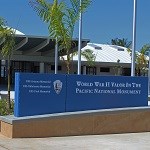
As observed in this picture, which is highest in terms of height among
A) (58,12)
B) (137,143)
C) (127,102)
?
(58,12)

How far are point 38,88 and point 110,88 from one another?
253cm

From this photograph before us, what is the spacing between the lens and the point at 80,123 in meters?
12.7

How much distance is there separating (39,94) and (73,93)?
45.6 inches

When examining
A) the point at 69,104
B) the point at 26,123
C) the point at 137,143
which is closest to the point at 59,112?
the point at 69,104

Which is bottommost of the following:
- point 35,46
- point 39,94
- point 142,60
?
point 39,94

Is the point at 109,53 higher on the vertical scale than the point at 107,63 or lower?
higher

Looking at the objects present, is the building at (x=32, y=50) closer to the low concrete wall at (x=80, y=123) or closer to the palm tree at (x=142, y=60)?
the palm tree at (x=142, y=60)

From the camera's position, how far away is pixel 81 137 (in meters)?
12.3

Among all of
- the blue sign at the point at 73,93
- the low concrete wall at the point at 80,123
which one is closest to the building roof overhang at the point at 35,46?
the blue sign at the point at 73,93

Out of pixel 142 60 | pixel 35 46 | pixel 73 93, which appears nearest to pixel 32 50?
pixel 35 46

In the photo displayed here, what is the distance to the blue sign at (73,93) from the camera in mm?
12305

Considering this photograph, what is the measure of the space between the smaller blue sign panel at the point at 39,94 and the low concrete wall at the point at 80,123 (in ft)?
1.44

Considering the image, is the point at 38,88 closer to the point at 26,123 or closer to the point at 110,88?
the point at 26,123

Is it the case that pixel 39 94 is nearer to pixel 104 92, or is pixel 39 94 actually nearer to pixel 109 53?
pixel 104 92
